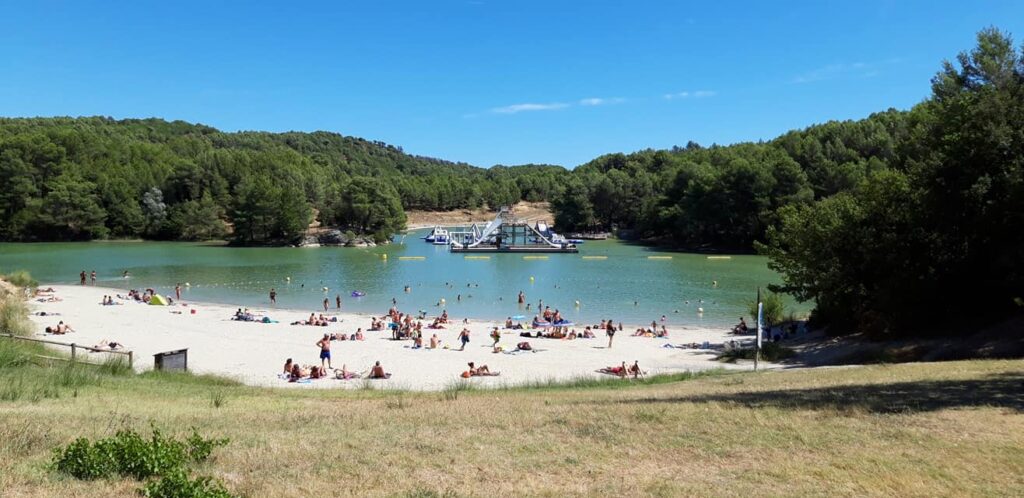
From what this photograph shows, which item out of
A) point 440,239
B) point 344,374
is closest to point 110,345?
point 344,374

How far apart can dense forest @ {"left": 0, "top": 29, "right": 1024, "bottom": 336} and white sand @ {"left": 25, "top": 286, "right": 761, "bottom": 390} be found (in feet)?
21.1

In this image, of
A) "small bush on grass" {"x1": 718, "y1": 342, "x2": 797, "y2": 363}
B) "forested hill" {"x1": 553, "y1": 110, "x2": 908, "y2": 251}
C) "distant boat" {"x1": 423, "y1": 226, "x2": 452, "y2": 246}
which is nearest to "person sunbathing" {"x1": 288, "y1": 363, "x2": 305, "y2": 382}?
"small bush on grass" {"x1": 718, "y1": 342, "x2": 797, "y2": 363}

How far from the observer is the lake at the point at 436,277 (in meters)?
42.8

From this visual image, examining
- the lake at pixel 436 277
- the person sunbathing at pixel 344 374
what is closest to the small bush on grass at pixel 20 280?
the lake at pixel 436 277

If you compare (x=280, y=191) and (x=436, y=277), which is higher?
(x=280, y=191)

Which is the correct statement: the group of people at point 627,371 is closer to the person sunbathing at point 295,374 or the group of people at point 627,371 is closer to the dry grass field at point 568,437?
the dry grass field at point 568,437

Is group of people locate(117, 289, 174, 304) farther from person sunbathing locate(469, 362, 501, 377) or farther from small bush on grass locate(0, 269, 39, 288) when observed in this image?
person sunbathing locate(469, 362, 501, 377)

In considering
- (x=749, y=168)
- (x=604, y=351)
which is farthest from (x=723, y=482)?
(x=749, y=168)

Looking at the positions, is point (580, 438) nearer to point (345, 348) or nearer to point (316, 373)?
point (316, 373)

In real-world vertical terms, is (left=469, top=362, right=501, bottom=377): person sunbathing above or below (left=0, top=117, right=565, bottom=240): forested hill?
below

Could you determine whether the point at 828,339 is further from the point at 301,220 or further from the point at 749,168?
the point at 301,220

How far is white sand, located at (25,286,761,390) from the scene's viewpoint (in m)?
20.9

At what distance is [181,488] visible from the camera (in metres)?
5.53

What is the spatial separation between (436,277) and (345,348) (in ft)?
110
